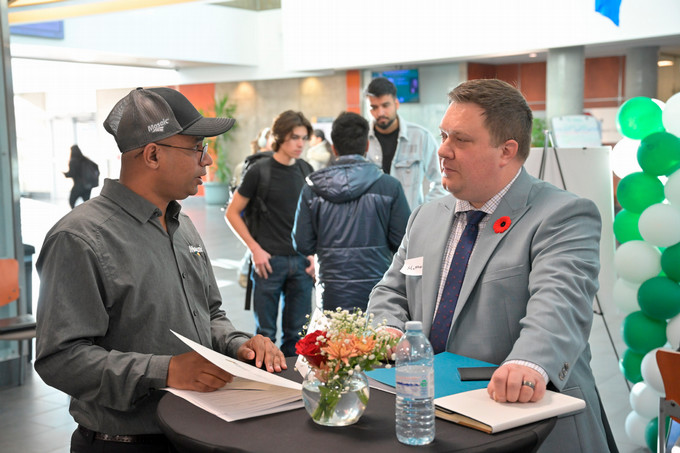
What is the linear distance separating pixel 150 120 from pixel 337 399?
901 mm

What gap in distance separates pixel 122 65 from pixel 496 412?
20409 millimetres

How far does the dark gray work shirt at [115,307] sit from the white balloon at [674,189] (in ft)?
8.57

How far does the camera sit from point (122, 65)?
2022 centimetres

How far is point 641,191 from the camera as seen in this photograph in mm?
3844

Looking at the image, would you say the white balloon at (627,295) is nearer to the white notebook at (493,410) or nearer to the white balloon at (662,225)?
the white balloon at (662,225)

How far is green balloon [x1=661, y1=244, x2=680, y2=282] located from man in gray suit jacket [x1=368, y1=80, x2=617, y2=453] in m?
1.82

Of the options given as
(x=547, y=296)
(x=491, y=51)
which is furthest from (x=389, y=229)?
(x=491, y=51)

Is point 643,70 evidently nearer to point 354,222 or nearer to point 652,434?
point 652,434

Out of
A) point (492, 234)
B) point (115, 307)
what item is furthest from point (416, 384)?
point (115, 307)

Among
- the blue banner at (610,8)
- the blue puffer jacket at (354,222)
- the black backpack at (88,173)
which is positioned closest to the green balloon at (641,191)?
the blue puffer jacket at (354,222)

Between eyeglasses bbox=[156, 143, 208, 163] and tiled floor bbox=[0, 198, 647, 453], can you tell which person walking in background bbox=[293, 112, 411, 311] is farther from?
eyeglasses bbox=[156, 143, 208, 163]

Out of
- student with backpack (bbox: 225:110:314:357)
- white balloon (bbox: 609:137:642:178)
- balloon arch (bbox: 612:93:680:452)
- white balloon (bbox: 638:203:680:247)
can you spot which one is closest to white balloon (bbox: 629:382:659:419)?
Result: balloon arch (bbox: 612:93:680:452)

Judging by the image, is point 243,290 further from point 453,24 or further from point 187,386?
point 453,24

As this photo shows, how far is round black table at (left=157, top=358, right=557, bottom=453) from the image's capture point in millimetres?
1411
